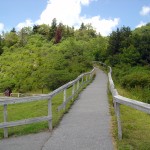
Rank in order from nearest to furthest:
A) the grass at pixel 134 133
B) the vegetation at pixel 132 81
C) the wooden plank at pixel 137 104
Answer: the wooden plank at pixel 137 104, the grass at pixel 134 133, the vegetation at pixel 132 81

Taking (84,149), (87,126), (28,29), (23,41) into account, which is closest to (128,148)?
(84,149)

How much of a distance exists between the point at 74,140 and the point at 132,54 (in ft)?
149

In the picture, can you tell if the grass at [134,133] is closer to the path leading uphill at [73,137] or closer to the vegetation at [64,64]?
the path leading uphill at [73,137]

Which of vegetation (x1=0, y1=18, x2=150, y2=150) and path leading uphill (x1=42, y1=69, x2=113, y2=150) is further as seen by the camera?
vegetation (x1=0, y1=18, x2=150, y2=150)

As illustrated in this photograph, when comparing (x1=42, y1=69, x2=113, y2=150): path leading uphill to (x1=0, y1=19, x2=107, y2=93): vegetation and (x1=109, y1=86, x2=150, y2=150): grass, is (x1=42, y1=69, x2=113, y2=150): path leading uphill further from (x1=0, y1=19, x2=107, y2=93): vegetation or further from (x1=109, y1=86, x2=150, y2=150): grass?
(x1=0, y1=19, x2=107, y2=93): vegetation

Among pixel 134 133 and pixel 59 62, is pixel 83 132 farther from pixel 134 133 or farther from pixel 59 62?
pixel 59 62

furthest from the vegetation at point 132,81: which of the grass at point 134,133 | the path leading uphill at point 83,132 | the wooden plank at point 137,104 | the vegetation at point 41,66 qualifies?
the vegetation at point 41,66

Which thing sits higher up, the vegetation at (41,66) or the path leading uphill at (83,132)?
the vegetation at (41,66)

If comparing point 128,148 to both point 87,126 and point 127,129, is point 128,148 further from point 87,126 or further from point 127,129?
point 87,126

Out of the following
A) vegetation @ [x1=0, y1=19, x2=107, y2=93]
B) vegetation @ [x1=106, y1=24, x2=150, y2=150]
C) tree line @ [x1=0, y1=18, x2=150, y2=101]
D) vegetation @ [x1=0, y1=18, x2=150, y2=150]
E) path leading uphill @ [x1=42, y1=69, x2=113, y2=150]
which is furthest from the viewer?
tree line @ [x1=0, y1=18, x2=150, y2=101]

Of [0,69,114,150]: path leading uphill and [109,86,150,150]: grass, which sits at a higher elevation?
[109,86,150,150]: grass

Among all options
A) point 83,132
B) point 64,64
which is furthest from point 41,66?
point 83,132

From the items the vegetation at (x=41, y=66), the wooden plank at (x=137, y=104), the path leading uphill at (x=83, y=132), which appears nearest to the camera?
the wooden plank at (x=137, y=104)

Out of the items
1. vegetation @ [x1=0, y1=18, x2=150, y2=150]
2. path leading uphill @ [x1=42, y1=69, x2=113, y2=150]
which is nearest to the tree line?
vegetation @ [x1=0, y1=18, x2=150, y2=150]
